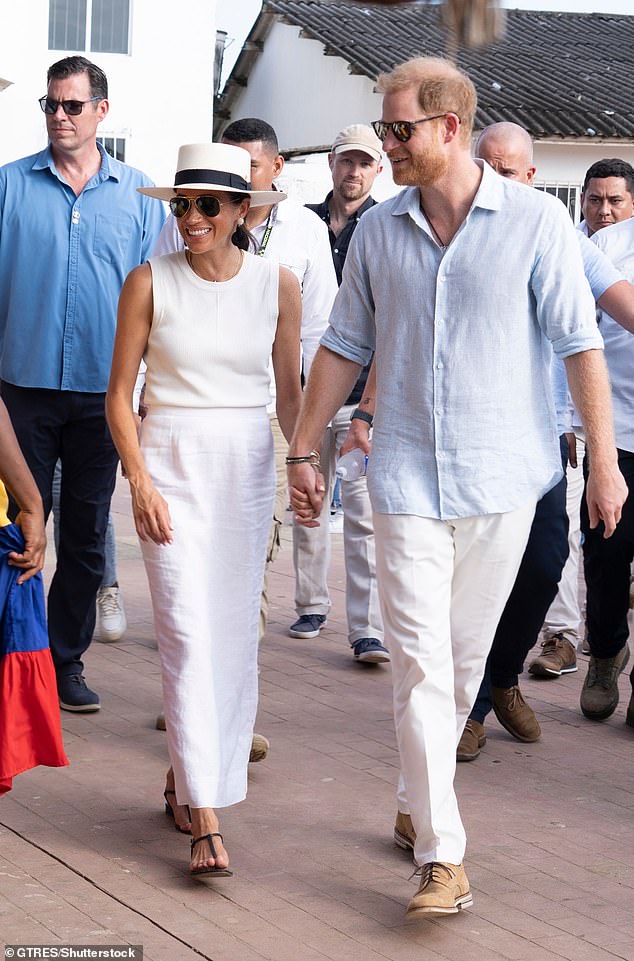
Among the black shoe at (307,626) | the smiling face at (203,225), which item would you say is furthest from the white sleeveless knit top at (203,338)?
the black shoe at (307,626)

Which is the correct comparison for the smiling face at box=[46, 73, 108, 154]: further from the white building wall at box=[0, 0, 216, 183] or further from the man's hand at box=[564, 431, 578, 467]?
the white building wall at box=[0, 0, 216, 183]

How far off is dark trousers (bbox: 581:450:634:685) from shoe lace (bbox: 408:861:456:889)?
7.62 feet

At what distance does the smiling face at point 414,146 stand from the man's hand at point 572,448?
2518 millimetres

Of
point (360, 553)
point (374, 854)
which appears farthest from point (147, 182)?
point (374, 854)

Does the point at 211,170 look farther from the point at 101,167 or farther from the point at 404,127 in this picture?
the point at 101,167

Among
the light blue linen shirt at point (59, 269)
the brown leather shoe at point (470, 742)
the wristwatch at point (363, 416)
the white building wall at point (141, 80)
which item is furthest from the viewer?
the white building wall at point (141, 80)

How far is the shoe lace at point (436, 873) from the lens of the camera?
4215mm

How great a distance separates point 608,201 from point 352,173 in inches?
51.1

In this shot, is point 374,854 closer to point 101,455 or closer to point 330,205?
point 101,455

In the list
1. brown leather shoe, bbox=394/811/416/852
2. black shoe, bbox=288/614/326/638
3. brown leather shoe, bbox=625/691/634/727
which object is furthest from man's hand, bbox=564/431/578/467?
brown leather shoe, bbox=394/811/416/852

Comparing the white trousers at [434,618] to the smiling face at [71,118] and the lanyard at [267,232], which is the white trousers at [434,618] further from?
the smiling face at [71,118]

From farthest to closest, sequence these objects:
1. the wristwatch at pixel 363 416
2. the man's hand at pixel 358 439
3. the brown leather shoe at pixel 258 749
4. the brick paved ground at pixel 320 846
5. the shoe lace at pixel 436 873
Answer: the brown leather shoe at pixel 258 749 < the wristwatch at pixel 363 416 < the man's hand at pixel 358 439 < the shoe lace at pixel 436 873 < the brick paved ground at pixel 320 846

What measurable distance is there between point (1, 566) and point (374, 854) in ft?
4.78

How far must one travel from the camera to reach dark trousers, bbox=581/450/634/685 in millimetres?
6266
